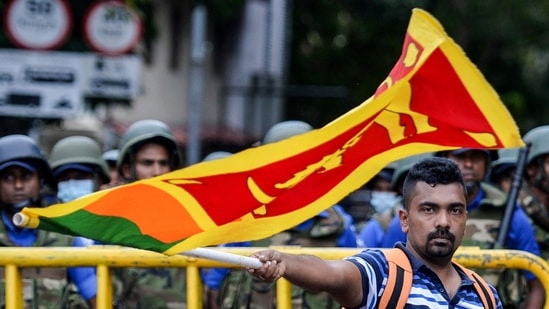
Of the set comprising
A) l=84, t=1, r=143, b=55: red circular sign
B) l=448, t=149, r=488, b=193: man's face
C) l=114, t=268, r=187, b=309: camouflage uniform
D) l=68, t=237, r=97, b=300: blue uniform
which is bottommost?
l=114, t=268, r=187, b=309: camouflage uniform

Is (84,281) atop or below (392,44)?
below

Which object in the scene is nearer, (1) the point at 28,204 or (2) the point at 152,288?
(1) the point at 28,204

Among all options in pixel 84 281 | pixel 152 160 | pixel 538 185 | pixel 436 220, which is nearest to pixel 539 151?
pixel 538 185

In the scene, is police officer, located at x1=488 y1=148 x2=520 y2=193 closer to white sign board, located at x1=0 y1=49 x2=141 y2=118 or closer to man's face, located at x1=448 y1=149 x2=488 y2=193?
man's face, located at x1=448 y1=149 x2=488 y2=193

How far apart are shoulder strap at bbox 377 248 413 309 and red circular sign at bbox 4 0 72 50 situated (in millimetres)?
6233

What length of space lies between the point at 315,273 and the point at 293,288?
2.45 metres

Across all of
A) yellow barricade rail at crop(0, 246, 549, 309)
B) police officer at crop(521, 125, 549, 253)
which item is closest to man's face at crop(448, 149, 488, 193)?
police officer at crop(521, 125, 549, 253)

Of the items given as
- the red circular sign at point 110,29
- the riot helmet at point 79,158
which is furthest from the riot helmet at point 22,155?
the red circular sign at point 110,29

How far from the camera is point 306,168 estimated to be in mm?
5246

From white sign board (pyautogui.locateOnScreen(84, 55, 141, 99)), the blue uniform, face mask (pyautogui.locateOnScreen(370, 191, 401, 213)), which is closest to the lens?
the blue uniform

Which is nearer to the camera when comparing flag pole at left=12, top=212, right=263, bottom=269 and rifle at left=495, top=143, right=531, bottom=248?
flag pole at left=12, top=212, right=263, bottom=269

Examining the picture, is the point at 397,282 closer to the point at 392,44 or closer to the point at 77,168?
the point at 77,168

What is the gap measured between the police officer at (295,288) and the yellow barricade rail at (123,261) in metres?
0.94

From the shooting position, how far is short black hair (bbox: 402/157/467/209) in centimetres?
502
